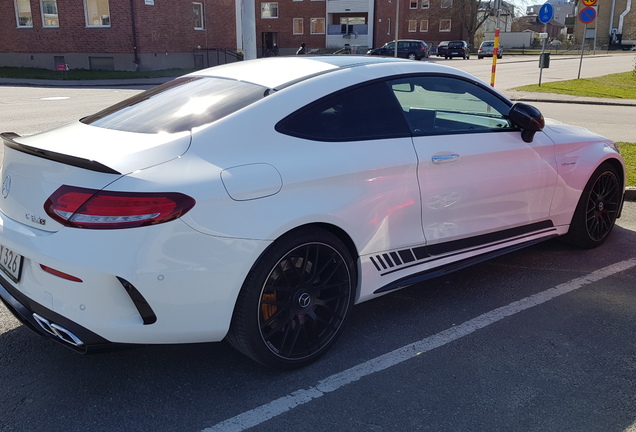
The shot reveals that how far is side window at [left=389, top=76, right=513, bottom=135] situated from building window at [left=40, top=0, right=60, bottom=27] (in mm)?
30727

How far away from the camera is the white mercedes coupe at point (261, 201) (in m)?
2.72

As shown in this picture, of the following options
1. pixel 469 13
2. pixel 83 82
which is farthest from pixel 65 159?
pixel 469 13

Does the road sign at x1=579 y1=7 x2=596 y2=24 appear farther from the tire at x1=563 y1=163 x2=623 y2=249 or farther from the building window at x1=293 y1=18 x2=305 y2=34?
the building window at x1=293 y1=18 x2=305 y2=34

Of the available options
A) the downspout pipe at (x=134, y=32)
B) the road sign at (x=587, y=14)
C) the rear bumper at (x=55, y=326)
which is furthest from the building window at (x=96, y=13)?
the rear bumper at (x=55, y=326)

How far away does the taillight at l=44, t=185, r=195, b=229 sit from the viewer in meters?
2.67

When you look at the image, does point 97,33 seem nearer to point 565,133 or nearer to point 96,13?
point 96,13

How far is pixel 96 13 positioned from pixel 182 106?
30.1m

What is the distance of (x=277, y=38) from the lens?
59062 mm

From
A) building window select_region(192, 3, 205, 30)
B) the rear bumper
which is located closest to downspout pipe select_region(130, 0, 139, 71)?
building window select_region(192, 3, 205, 30)

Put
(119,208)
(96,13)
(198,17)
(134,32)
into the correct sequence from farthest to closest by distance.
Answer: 1. (198,17)
2. (96,13)
3. (134,32)
4. (119,208)

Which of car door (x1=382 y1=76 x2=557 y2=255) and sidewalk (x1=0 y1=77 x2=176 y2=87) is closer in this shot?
car door (x1=382 y1=76 x2=557 y2=255)

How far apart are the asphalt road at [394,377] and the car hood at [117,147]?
1.22m

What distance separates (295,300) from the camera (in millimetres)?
3240

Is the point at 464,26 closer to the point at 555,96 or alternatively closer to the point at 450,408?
the point at 555,96
